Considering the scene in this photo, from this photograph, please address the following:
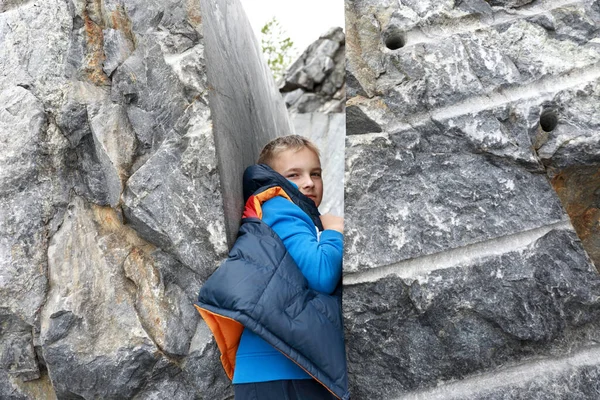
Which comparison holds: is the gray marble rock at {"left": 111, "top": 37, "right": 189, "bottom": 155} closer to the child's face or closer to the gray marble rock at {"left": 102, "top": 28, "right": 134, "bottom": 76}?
the gray marble rock at {"left": 102, "top": 28, "right": 134, "bottom": 76}

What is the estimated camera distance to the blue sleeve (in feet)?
5.47

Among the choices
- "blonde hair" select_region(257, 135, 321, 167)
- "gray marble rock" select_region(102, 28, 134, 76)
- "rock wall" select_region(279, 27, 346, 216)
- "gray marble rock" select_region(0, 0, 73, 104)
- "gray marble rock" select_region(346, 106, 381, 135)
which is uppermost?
"gray marble rock" select_region(0, 0, 73, 104)

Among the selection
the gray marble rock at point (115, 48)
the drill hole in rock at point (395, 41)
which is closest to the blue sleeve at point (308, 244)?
the drill hole in rock at point (395, 41)

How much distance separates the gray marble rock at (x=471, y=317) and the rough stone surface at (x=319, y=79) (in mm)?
5217

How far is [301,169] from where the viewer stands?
2.18 m

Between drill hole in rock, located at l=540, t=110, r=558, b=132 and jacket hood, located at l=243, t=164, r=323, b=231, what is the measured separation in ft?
2.65

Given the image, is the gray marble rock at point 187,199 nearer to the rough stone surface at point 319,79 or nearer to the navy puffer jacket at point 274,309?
the navy puffer jacket at point 274,309

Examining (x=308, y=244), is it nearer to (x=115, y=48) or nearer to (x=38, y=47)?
(x=115, y=48)

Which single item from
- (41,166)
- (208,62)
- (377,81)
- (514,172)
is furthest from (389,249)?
(41,166)

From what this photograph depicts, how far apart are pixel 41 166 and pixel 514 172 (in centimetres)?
153

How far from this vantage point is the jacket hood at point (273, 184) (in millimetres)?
1967

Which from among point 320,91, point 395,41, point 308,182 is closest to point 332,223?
point 308,182

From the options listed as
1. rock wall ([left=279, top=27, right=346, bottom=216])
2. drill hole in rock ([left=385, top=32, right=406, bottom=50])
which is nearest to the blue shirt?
drill hole in rock ([left=385, top=32, right=406, bottom=50])

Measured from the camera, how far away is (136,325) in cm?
179
